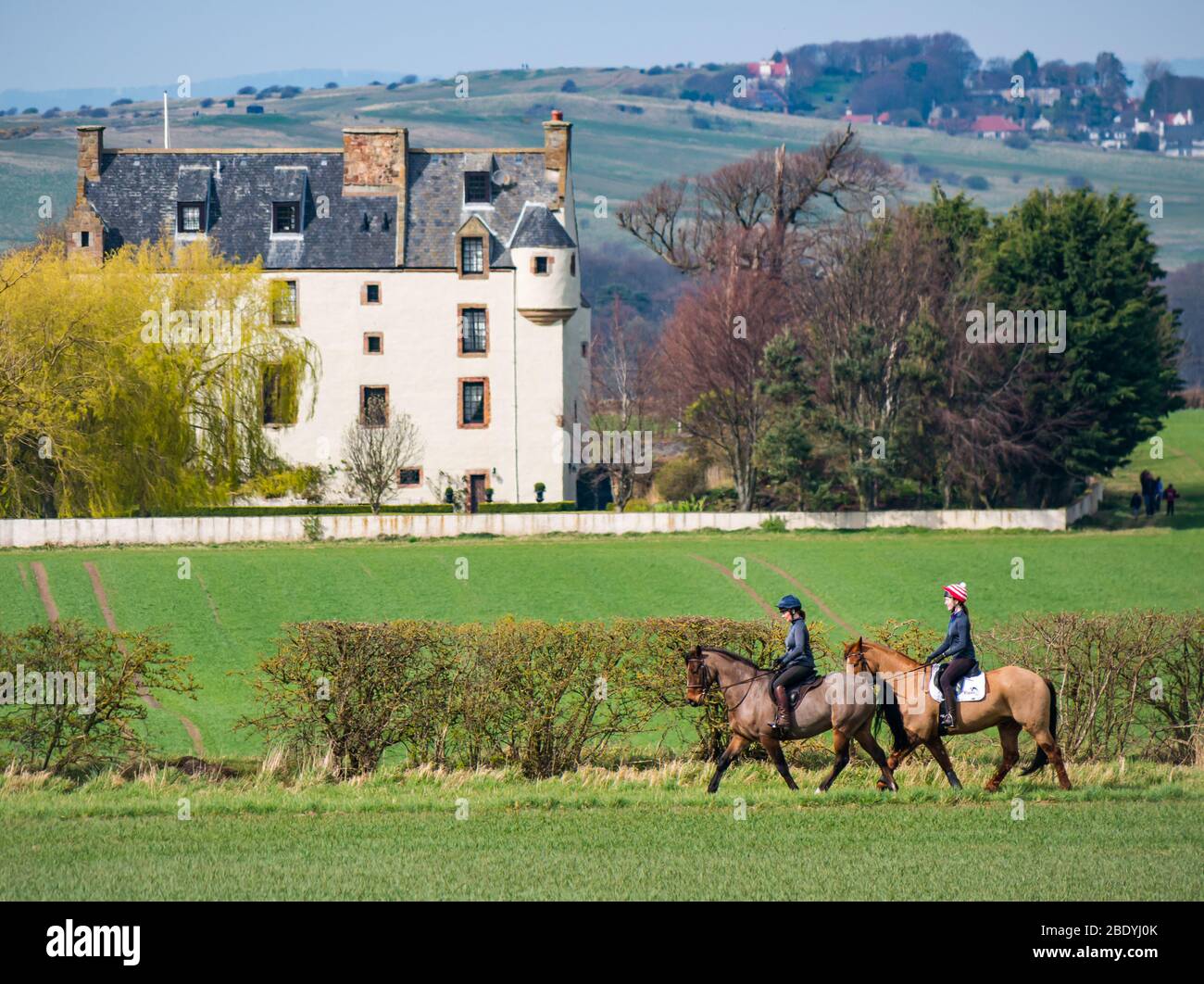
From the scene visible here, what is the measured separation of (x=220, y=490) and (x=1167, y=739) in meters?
41.1

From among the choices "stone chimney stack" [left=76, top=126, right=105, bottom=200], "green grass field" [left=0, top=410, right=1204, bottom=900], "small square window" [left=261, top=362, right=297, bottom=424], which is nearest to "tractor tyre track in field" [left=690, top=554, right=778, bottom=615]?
"green grass field" [left=0, top=410, right=1204, bottom=900]

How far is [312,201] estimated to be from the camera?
70.5 meters

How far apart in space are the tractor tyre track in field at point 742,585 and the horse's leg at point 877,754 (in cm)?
2199

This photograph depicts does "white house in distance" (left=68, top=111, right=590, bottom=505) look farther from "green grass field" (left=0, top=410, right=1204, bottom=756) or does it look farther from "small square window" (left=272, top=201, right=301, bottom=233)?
"green grass field" (left=0, top=410, right=1204, bottom=756)

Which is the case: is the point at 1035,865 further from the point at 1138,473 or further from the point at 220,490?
the point at 1138,473

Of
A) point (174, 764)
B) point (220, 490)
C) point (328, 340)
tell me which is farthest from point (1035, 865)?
point (328, 340)

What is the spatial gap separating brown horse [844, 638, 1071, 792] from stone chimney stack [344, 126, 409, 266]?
5078cm

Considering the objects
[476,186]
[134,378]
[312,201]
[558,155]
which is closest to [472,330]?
[476,186]

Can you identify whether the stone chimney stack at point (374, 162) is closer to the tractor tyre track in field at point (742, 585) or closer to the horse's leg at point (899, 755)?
the tractor tyre track in field at point (742, 585)

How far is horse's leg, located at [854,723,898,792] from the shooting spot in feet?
73.7

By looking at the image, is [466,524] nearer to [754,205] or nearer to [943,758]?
[754,205]

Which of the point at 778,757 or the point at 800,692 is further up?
the point at 800,692

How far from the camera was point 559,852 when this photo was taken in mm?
18688

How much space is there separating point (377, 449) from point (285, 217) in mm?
11209
